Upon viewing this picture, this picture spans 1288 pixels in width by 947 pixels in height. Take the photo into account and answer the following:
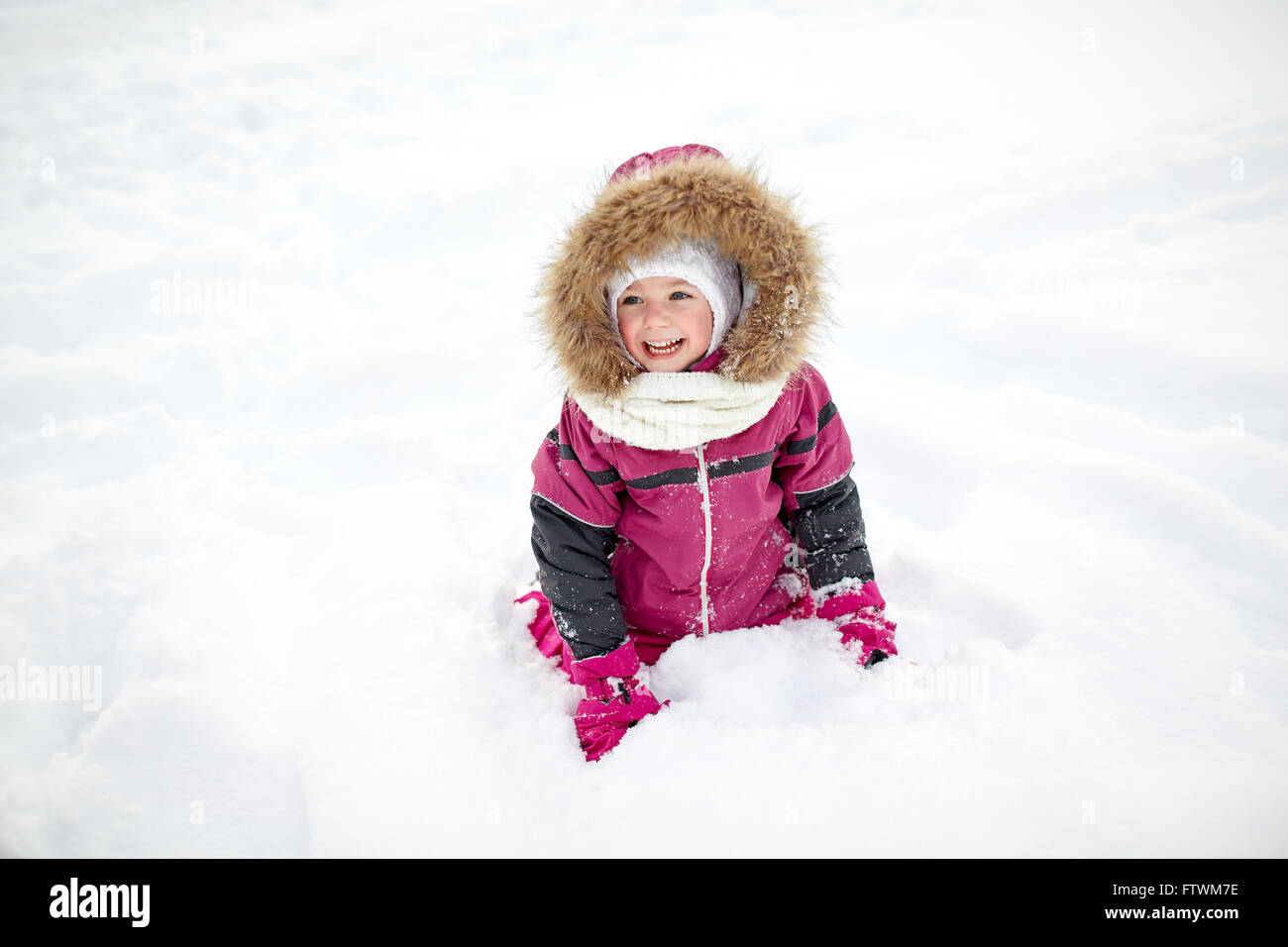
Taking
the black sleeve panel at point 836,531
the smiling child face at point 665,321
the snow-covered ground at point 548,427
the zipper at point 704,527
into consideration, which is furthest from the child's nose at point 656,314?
the black sleeve panel at point 836,531

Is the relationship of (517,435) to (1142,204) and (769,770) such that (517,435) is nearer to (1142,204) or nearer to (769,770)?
(769,770)

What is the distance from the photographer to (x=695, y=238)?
128 cm

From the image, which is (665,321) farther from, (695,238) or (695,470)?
(695,470)

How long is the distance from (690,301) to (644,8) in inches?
232

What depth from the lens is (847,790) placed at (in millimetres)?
1251

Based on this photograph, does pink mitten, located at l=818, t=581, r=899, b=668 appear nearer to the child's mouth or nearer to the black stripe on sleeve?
the black stripe on sleeve

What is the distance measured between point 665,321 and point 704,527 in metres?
0.43

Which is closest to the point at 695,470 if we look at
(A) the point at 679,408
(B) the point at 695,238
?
(A) the point at 679,408

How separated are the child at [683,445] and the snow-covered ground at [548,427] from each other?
0.41 ft

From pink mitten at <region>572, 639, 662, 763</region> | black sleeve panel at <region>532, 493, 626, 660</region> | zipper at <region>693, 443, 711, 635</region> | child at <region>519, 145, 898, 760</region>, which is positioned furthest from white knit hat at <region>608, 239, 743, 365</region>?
pink mitten at <region>572, 639, 662, 763</region>

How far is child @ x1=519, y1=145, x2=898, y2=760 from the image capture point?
130cm

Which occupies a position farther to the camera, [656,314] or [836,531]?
[836,531]

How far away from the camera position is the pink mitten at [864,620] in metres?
1.54
